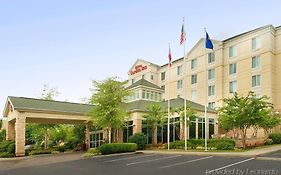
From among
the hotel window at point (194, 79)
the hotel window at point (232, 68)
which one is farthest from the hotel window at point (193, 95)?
the hotel window at point (232, 68)

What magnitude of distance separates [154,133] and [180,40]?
12793 millimetres

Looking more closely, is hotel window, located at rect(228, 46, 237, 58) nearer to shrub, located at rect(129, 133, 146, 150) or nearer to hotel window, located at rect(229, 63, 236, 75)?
hotel window, located at rect(229, 63, 236, 75)

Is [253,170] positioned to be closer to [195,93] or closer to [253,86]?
[253,86]

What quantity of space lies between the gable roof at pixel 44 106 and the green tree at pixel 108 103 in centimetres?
411

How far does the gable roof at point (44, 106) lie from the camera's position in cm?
Answer: 3056

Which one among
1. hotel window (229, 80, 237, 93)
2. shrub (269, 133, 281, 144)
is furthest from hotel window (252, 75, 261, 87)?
shrub (269, 133, 281, 144)

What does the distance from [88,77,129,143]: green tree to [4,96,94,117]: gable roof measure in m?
4.11

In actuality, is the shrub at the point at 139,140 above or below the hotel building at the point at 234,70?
below

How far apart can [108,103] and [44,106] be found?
7.09m

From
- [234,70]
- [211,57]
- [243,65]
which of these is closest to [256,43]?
[243,65]

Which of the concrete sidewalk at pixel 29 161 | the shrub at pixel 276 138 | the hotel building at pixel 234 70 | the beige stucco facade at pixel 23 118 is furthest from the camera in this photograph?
the hotel building at pixel 234 70

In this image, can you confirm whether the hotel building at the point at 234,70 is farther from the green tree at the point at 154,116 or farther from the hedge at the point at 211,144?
the hedge at the point at 211,144

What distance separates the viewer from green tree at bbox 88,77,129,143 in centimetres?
3066

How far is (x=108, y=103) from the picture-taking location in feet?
102
